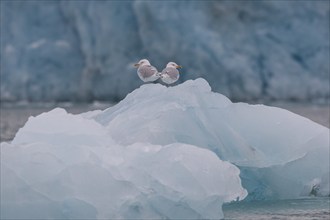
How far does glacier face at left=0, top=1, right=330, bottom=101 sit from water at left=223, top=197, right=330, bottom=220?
12268mm

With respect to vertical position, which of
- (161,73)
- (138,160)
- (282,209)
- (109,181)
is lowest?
(282,209)

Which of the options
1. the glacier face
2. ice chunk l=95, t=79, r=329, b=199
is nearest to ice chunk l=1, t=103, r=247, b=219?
ice chunk l=95, t=79, r=329, b=199

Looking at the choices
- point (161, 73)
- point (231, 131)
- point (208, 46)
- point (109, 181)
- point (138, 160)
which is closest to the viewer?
point (109, 181)

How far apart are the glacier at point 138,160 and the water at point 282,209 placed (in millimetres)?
291

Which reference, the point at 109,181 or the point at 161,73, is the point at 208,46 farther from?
the point at 109,181

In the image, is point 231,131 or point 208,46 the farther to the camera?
point 208,46

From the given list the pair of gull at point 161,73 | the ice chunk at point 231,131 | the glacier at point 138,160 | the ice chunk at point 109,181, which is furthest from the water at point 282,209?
the pair of gull at point 161,73

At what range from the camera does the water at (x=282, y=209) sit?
20.9ft

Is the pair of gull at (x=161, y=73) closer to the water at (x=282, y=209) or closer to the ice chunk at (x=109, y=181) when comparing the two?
the water at (x=282, y=209)

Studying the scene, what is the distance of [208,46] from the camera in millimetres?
19094

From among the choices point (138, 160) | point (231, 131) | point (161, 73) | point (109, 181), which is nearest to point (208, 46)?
point (161, 73)

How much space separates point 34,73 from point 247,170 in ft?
47.8

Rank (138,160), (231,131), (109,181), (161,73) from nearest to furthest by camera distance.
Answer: (109,181), (138,160), (231,131), (161,73)

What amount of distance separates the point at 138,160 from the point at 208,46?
538 inches
